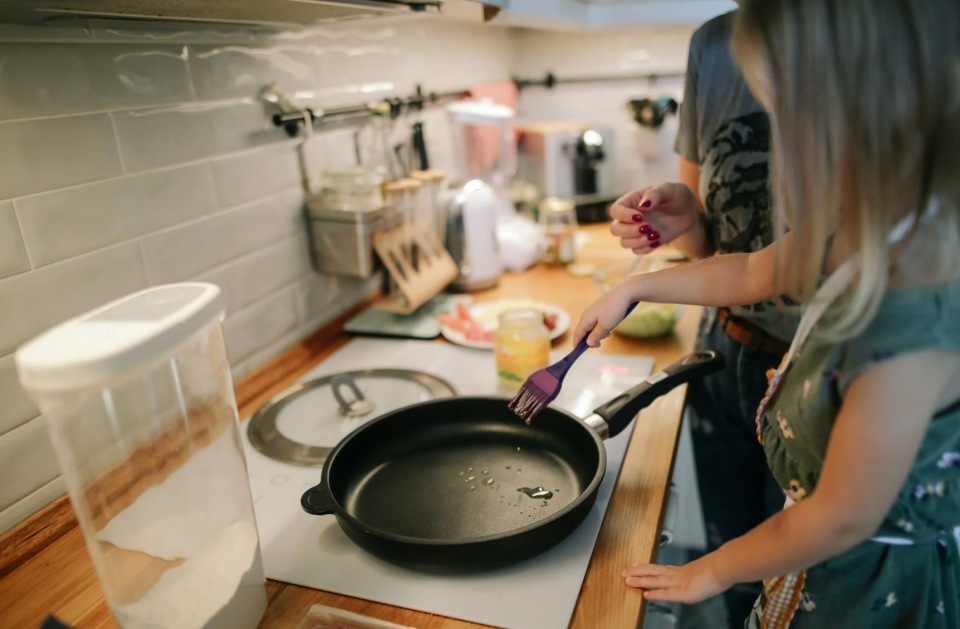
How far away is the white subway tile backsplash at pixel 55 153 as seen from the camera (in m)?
0.77

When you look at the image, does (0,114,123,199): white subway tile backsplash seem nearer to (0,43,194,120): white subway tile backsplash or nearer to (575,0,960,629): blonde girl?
(0,43,194,120): white subway tile backsplash

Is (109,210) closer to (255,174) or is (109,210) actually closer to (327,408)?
(255,174)

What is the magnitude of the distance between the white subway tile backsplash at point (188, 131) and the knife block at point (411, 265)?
304 mm

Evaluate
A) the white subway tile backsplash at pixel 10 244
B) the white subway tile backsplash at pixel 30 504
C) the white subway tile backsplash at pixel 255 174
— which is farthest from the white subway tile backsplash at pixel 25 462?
the white subway tile backsplash at pixel 255 174

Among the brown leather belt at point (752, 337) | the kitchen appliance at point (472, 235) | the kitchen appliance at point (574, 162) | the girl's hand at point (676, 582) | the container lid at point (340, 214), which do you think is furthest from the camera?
the kitchen appliance at point (574, 162)

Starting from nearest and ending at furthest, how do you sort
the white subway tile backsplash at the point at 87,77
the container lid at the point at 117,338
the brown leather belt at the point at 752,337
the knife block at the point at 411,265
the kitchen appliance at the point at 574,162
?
the container lid at the point at 117,338, the white subway tile backsplash at the point at 87,77, the brown leather belt at the point at 752,337, the knife block at the point at 411,265, the kitchen appliance at the point at 574,162

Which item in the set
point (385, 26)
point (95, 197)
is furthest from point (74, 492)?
point (385, 26)

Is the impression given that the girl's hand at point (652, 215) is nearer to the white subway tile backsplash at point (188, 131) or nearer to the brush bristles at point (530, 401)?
the brush bristles at point (530, 401)

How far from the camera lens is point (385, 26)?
1490mm

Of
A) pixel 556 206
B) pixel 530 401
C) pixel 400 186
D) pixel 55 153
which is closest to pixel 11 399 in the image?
pixel 55 153

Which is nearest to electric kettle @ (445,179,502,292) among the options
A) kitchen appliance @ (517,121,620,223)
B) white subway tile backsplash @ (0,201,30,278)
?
kitchen appliance @ (517,121,620,223)

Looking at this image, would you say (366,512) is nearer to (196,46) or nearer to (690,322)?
(196,46)

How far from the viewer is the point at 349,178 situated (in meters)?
1.29

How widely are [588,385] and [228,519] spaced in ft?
2.14
